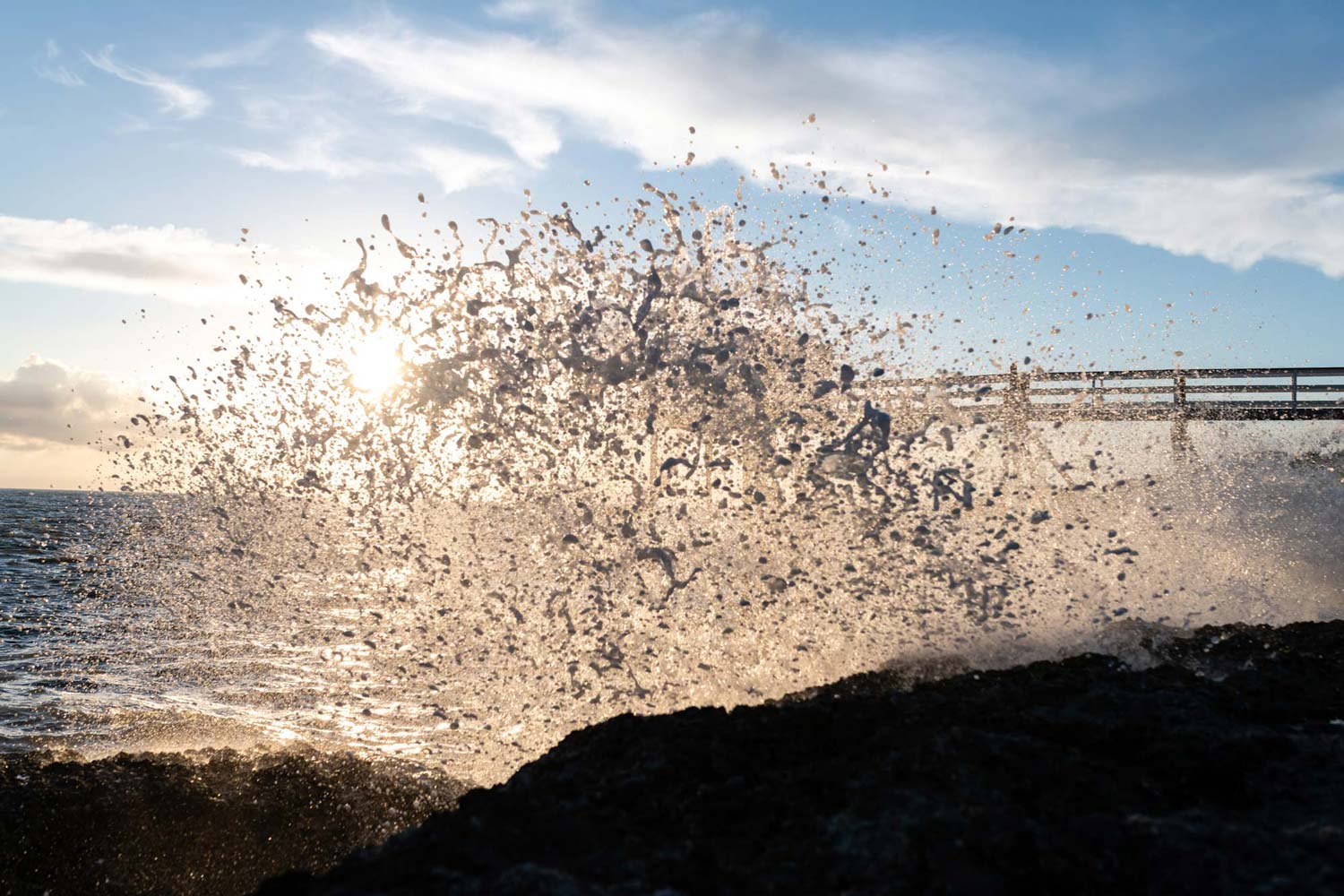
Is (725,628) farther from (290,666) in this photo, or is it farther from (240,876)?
(290,666)

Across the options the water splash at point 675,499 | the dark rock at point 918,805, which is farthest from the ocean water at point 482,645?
the dark rock at point 918,805

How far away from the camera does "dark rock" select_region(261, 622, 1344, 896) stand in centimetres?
191

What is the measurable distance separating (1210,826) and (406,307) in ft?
19.0

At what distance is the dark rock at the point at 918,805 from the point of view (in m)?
1.91

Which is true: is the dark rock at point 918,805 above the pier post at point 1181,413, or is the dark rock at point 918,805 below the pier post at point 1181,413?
below

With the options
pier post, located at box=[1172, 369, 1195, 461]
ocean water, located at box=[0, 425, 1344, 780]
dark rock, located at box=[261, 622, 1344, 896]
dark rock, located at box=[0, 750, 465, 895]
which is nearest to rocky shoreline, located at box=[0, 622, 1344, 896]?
dark rock, located at box=[261, 622, 1344, 896]

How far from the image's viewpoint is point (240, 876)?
164 inches

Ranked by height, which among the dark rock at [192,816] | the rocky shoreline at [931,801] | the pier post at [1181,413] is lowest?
the dark rock at [192,816]

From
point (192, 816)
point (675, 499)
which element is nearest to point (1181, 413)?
point (675, 499)

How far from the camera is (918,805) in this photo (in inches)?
83.8

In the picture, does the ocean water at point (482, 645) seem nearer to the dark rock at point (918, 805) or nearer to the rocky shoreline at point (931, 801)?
the rocky shoreline at point (931, 801)

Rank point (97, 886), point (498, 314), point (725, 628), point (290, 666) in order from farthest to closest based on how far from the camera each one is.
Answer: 1. point (290, 666)
2. point (498, 314)
3. point (725, 628)
4. point (97, 886)

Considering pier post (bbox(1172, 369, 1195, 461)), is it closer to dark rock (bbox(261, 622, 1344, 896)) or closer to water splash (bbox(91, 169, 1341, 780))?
water splash (bbox(91, 169, 1341, 780))

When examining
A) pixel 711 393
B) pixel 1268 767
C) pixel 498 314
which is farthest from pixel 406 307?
pixel 1268 767
